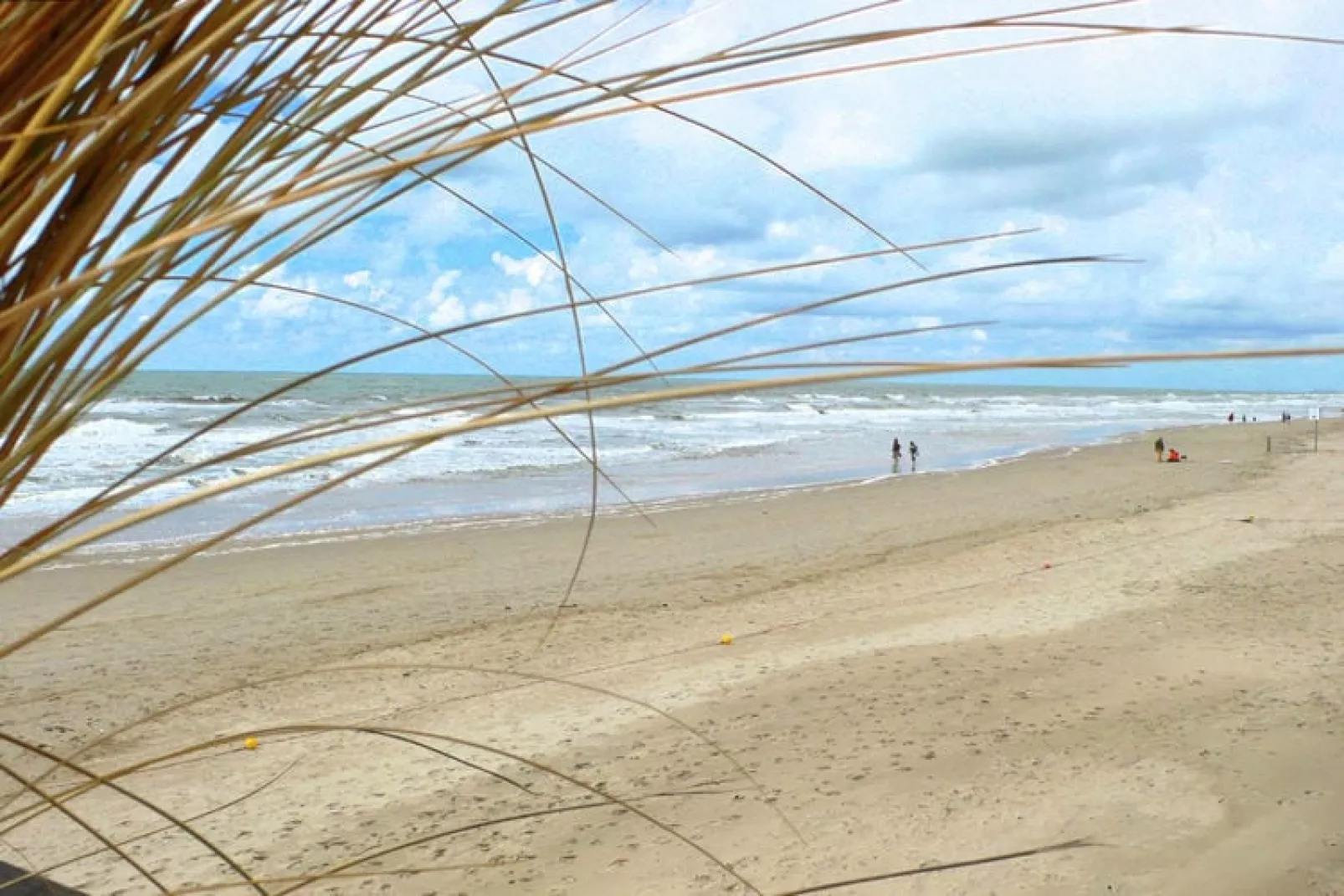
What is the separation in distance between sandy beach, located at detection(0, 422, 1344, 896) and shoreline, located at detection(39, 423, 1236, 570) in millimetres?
497

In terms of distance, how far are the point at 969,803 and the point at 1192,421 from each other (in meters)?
43.6

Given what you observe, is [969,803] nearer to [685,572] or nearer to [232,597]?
[685,572]

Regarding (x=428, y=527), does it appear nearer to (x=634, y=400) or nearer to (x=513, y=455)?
(x=513, y=455)

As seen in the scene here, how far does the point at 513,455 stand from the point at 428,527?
9955mm

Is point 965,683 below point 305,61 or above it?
below

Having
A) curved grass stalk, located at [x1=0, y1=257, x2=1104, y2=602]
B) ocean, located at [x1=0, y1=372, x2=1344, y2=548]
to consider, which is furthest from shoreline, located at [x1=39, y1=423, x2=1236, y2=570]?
curved grass stalk, located at [x1=0, y1=257, x2=1104, y2=602]

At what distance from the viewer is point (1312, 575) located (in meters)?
8.98

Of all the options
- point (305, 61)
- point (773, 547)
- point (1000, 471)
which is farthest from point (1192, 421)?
point (305, 61)

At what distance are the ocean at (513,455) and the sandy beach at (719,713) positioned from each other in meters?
1.29

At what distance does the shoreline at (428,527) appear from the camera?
1184 cm

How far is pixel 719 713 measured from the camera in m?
5.71

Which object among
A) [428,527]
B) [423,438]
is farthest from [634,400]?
[428,527]

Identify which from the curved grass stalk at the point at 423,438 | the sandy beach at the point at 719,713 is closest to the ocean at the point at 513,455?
the curved grass stalk at the point at 423,438

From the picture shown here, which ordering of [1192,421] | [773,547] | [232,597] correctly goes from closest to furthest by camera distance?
[232,597], [773,547], [1192,421]
